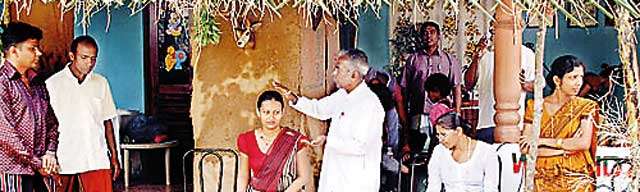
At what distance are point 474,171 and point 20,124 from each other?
89.5 inches

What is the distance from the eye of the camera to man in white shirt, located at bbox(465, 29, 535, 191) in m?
5.20

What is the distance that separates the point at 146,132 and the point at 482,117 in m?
2.63

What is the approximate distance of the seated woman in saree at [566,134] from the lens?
500 centimetres

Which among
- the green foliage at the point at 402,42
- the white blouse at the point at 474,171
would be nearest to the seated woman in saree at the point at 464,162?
the white blouse at the point at 474,171

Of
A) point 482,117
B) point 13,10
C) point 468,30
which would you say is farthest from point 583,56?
point 13,10

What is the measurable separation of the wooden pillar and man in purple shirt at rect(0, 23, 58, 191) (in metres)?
2.31

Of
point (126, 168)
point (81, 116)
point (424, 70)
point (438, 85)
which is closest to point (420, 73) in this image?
point (424, 70)

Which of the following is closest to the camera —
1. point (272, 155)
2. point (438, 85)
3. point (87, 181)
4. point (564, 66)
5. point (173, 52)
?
point (564, 66)

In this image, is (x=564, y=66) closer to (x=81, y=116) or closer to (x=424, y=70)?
(x=81, y=116)

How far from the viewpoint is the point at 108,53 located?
8953 millimetres

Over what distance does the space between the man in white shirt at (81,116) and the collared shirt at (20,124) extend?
109 millimetres

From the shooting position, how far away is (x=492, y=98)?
802 centimetres

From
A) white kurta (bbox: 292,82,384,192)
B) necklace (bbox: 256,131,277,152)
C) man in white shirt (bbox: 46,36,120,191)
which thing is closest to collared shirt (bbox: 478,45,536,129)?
white kurta (bbox: 292,82,384,192)

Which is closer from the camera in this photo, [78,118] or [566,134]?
[566,134]
